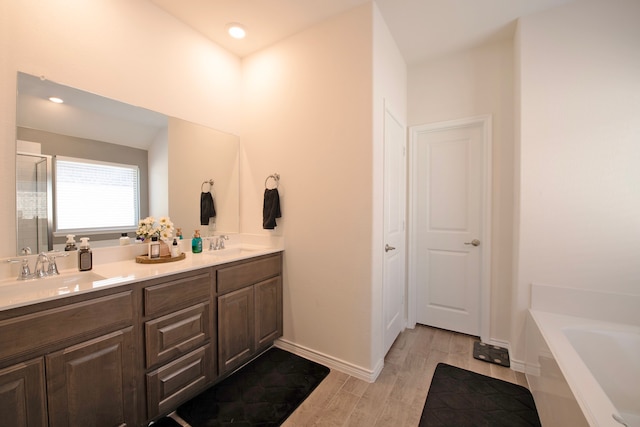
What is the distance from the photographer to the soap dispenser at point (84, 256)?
156 centimetres

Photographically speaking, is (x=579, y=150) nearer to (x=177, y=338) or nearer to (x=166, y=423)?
(x=177, y=338)

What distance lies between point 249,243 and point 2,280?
156cm

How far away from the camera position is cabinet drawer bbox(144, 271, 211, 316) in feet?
4.78

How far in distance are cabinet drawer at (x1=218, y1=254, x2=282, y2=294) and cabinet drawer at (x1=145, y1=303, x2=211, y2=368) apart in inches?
7.6

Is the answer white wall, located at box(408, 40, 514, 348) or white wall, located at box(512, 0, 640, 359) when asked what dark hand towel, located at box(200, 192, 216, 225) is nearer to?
white wall, located at box(408, 40, 514, 348)

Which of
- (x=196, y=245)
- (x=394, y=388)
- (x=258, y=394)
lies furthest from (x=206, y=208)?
(x=394, y=388)

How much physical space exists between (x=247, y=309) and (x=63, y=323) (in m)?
1.08

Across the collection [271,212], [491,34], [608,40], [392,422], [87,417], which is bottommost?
[392,422]

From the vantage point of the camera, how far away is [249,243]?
260 cm

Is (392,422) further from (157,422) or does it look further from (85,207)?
(85,207)

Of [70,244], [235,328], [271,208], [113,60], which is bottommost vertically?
[235,328]

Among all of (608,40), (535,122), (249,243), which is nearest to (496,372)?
(535,122)

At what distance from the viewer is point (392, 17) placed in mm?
2076

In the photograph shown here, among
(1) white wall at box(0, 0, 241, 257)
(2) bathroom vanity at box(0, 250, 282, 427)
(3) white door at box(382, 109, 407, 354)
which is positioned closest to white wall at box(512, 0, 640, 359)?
(3) white door at box(382, 109, 407, 354)
